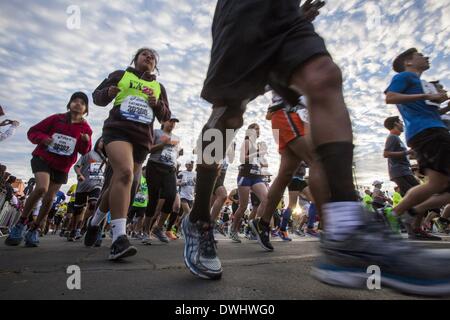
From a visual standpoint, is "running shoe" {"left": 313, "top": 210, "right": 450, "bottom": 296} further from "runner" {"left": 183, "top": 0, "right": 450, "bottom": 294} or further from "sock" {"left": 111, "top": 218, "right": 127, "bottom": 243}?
"sock" {"left": 111, "top": 218, "right": 127, "bottom": 243}

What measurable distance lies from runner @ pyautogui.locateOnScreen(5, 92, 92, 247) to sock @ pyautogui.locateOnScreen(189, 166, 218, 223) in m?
2.88

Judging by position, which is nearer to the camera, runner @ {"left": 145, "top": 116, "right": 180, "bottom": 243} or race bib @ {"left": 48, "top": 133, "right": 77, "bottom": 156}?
race bib @ {"left": 48, "top": 133, "right": 77, "bottom": 156}

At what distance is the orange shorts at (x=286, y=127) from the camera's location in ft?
9.65

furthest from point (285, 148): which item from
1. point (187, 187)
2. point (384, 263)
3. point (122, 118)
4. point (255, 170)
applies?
point (187, 187)

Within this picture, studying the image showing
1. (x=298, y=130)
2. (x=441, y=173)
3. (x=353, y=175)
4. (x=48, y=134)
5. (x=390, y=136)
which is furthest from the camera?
(x=390, y=136)

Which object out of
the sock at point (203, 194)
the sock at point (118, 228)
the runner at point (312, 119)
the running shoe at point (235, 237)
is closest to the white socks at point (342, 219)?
the runner at point (312, 119)

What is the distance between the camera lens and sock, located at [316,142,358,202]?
1023 mm

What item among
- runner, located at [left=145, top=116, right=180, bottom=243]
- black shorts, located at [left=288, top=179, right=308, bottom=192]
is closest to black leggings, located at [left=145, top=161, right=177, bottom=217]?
runner, located at [left=145, top=116, right=180, bottom=243]

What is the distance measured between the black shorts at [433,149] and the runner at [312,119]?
2570mm

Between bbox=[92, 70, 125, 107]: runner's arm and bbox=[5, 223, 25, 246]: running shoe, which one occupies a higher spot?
bbox=[92, 70, 125, 107]: runner's arm

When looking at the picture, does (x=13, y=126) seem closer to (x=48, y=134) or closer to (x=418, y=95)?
(x=48, y=134)

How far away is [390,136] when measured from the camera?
5059 mm
